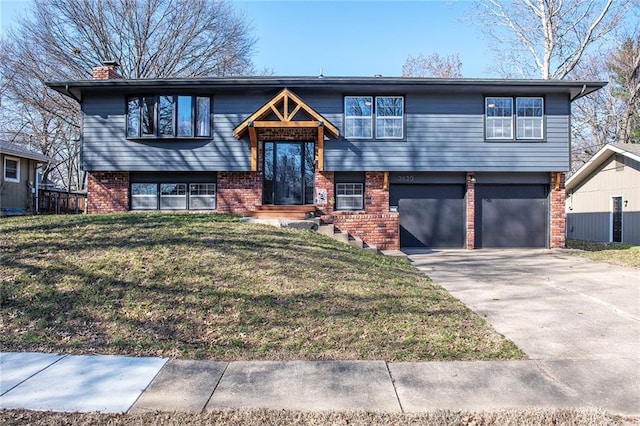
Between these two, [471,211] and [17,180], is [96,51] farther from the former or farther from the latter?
[471,211]

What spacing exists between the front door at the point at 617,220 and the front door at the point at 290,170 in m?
13.9

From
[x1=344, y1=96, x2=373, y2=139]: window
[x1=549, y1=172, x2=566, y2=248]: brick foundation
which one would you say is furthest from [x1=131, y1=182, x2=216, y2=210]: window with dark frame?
[x1=549, y1=172, x2=566, y2=248]: brick foundation

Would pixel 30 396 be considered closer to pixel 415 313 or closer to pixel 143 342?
pixel 143 342

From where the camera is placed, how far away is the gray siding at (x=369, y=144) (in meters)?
12.5

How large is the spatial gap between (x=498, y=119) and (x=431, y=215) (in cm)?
375

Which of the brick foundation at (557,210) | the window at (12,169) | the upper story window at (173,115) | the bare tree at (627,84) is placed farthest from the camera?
the bare tree at (627,84)

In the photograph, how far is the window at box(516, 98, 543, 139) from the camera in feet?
42.0

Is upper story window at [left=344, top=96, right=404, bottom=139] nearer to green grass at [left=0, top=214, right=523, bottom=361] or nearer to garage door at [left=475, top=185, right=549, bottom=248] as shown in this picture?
garage door at [left=475, top=185, right=549, bottom=248]

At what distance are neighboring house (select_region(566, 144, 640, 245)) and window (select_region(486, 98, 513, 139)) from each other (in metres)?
6.51

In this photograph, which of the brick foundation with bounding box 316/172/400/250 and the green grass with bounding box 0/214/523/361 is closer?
the green grass with bounding box 0/214/523/361

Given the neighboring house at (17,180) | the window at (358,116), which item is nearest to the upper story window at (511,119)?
the window at (358,116)

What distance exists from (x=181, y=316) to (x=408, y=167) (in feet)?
31.3

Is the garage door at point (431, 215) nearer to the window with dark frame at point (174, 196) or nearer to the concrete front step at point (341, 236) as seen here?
the concrete front step at point (341, 236)

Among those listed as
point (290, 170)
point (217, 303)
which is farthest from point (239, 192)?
point (217, 303)
